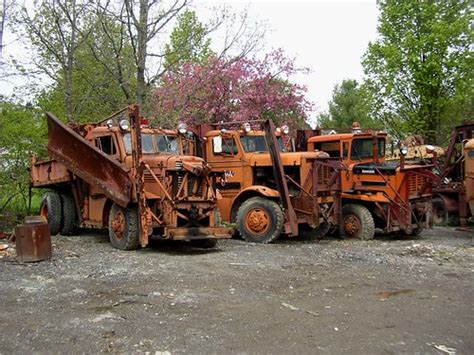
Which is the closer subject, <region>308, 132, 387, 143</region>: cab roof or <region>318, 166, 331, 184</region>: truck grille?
<region>318, 166, 331, 184</region>: truck grille

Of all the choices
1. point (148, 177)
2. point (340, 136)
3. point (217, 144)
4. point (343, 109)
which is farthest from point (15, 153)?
point (343, 109)

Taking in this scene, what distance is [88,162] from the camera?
1025 cm

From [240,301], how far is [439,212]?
10748mm

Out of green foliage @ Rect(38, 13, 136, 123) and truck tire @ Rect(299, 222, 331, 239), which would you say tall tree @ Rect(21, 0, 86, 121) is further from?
truck tire @ Rect(299, 222, 331, 239)

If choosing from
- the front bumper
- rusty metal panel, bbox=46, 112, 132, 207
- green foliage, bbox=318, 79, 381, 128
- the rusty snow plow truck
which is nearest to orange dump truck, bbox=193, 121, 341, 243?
the rusty snow plow truck

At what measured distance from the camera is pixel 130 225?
9.53 meters

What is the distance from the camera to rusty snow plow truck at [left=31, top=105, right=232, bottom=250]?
9352 mm

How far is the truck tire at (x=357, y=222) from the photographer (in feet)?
39.1

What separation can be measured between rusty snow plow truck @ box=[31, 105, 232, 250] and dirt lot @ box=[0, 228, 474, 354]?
1.64 feet

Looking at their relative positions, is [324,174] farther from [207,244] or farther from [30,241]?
[30,241]

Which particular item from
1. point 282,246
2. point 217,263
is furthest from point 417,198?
point 217,263

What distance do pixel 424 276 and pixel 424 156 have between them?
32.4 ft

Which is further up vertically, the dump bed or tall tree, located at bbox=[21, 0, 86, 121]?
tall tree, located at bbox=[21, 0, 86, 121]

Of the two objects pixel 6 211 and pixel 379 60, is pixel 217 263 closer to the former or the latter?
pixel 6 211
